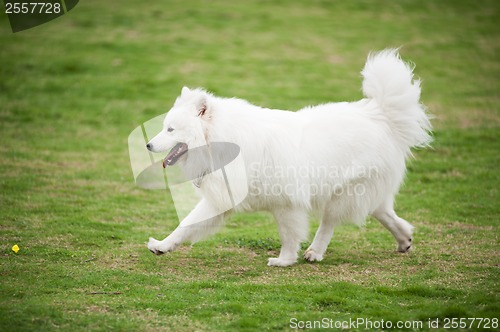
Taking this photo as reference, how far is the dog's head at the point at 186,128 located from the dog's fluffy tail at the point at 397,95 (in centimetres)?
235

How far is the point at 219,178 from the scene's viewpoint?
7078 millimetres

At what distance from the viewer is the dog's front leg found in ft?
23.2

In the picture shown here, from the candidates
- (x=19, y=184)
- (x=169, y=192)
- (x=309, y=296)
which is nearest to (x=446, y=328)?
(x=309, y=296)

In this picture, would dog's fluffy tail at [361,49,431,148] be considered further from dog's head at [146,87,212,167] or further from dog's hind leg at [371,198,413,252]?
dog's head at [146,87,212,167]

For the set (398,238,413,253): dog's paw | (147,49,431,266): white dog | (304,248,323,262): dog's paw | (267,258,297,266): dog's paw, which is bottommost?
(398,238,413,253): dog's paw

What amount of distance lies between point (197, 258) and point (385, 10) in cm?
2352

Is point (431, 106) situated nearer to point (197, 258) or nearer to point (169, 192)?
point (169, 192)

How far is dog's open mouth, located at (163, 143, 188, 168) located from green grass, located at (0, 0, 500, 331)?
1.32m

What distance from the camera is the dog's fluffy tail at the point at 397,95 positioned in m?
7.79

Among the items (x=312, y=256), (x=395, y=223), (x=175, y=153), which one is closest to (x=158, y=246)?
(x=175, y=153)

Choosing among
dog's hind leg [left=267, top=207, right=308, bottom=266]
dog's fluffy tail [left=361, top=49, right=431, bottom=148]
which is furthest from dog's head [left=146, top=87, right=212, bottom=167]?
dog's fluffy tail [left=361, top=49, right=431, bottom=148]

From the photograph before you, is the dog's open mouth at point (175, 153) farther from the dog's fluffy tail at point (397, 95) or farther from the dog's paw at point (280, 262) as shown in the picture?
the dog's fluffy tail at point (397, 95)

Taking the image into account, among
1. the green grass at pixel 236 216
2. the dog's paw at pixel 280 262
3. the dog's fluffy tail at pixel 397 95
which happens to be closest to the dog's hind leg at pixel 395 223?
the green grass at pixel 236 216

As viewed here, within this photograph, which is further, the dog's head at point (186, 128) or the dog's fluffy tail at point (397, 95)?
the dog's fluffy tail at point (397, 95)
